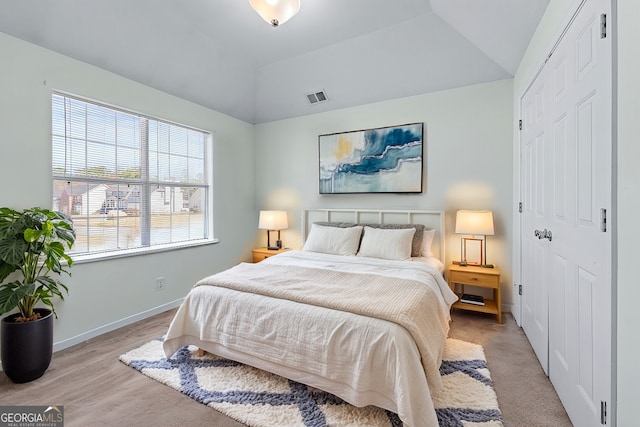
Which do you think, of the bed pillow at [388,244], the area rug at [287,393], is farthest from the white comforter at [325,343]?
the bed pillow at [388,244]

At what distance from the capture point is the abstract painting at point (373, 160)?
3398 mm

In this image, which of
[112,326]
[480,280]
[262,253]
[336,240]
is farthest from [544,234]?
[112,326]

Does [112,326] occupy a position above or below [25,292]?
below

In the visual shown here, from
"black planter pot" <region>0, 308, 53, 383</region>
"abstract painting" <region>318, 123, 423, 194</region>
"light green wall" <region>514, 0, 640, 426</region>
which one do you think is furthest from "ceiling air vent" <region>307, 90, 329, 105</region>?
"black planter pot" <region>0, 308, 53, 383</region>

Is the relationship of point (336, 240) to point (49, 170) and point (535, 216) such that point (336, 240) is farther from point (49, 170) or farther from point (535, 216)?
point (49, 170)

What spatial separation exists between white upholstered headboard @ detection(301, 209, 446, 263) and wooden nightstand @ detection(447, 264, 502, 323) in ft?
0.92

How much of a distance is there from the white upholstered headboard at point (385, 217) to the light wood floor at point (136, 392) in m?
1.13

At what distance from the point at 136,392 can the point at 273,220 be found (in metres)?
2.45

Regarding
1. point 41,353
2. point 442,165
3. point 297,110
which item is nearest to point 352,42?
point 297,110

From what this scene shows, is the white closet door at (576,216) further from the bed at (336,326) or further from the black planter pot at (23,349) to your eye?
the black planter pot at (23,349)

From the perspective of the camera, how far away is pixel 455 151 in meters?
3.24

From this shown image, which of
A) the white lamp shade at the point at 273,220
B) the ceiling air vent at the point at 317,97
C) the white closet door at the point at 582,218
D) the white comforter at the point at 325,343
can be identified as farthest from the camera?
the white lamp shade at the point at 273,220

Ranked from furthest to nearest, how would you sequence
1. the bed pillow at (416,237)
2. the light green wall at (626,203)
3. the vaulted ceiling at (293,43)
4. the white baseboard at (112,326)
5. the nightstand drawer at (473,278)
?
the bed pillow at (416,237) → the nightstand drawer at (473,278) → the white baseboard at (112,326) → the vaulted ceiling at (293,43) → the light green wall at (626,203)

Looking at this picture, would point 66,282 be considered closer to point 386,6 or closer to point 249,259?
point 249,259
